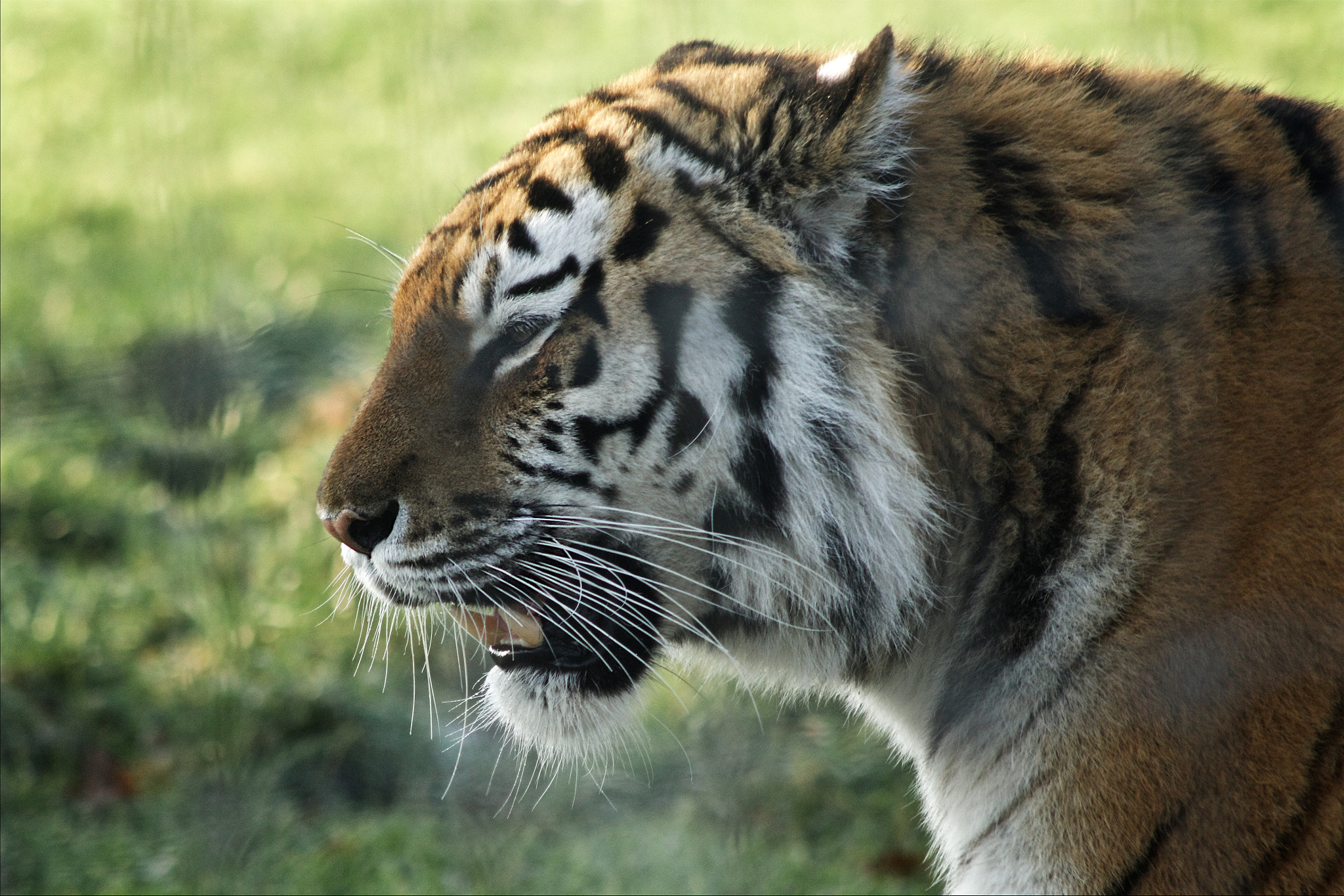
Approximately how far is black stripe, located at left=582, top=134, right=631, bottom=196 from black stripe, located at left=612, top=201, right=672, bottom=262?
5 centimetres

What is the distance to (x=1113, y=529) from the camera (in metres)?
1.41

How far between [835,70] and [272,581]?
2211 mm

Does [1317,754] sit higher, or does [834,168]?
[834,168]

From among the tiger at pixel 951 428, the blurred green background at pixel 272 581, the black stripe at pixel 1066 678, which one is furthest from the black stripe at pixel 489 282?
the black stripe at pixel 1066 678

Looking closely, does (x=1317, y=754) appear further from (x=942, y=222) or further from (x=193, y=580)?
(x=193, y=580)

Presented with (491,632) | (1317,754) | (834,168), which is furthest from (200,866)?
(1317,754)

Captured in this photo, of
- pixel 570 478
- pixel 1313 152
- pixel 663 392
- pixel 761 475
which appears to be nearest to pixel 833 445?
pixel 761 475

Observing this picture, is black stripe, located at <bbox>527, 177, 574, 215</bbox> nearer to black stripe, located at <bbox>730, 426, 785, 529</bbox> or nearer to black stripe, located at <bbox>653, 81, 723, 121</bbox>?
black stripe, located at <bbox>653, 81, 723, 121</bbox>

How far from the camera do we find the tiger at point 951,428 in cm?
134

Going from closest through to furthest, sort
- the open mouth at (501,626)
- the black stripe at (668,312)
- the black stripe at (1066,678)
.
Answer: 1. the black stripe at (1066,678)
2. the black stripe at (668,312)
3. the open mouth at (501,626)

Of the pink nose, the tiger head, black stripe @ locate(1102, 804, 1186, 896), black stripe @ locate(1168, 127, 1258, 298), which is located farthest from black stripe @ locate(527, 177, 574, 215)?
black stripe @ locate(1102, 804, 1186, 896)

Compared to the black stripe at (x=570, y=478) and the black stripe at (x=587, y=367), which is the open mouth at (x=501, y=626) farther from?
the black stripe at (x=587, y=367)

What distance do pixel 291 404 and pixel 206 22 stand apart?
1821mm

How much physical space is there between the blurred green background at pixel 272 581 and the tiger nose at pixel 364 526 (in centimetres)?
40
